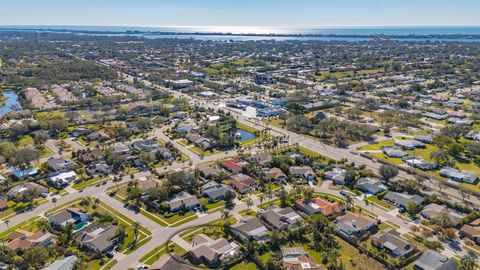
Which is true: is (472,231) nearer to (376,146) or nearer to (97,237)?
(376,146)

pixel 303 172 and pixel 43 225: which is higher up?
pixel 303 172

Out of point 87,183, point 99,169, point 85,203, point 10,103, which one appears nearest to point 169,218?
point 85,203

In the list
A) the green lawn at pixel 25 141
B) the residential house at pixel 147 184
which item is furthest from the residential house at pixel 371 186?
the green lawn at pixel 25 141

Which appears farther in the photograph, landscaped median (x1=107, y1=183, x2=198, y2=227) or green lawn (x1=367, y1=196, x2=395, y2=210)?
green lawn (x1=367, y1=196, x2=395, y2=210)

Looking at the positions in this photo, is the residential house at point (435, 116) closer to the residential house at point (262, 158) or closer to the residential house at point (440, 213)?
the residential house at point (440, 213)

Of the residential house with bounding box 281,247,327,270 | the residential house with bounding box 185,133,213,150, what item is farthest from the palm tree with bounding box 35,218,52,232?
the residential house with bounding box 185,133,213,150

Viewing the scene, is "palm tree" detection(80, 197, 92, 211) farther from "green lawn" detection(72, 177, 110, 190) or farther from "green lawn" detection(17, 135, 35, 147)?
"green lawn" detection(17, 135, 35, 147)

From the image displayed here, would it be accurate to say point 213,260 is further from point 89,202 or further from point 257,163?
point 257,163
